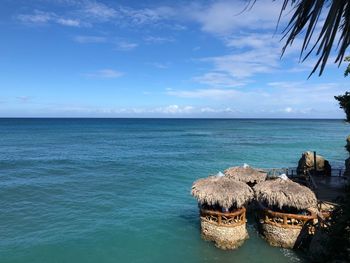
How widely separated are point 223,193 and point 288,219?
3259 millimetres

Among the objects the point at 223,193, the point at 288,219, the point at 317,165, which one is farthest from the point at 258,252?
the point at 317,165

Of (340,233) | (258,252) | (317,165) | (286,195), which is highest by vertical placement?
(286,195)

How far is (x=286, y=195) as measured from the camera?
15.7 m

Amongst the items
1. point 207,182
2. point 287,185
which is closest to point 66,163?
point 207,182

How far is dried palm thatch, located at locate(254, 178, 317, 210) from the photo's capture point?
15500mm

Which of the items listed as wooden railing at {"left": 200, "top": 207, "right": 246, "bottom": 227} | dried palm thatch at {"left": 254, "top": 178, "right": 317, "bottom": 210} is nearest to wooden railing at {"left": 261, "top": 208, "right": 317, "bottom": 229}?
dried palm thatch at {"left": 254, "top": 178, "right": 317, "bottom": 210}

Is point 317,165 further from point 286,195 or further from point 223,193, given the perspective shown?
point 223,193

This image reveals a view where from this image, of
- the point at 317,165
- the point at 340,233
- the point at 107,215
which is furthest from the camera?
the point at 317,165

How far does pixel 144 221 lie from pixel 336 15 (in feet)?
63.0

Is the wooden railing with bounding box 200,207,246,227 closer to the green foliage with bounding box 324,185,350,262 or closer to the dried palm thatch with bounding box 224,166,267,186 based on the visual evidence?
the dried palm thatch with bounding box 224,166,267,186

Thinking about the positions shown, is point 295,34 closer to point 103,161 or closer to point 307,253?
point 307,253

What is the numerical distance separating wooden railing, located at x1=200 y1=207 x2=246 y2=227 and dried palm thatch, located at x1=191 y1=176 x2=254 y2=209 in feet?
1.25

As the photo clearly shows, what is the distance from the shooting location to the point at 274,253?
1553 cm

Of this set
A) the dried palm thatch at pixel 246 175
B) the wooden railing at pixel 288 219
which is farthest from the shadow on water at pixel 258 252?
the dried palm thatch at pixel 246 175
